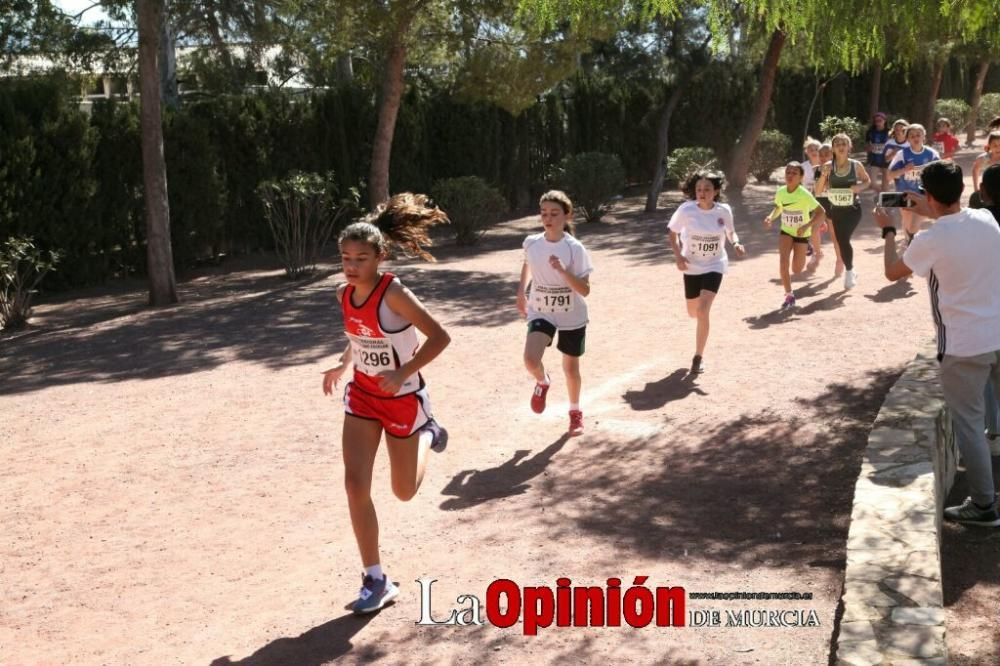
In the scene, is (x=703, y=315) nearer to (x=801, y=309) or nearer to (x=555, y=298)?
(x=555, y=298)

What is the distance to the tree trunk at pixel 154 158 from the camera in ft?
47.8

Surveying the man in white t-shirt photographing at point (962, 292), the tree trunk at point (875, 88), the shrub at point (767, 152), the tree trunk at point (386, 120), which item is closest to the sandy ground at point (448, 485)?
the man in white t-shirt photographing at point (962, 292)

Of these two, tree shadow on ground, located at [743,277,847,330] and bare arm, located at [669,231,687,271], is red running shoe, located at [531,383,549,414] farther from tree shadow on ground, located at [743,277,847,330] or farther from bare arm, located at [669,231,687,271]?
tree shadow on ground, located at [743,277,847,330]

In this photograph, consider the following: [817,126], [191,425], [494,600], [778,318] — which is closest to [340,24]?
[778,318]

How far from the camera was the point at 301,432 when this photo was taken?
28.8 feet

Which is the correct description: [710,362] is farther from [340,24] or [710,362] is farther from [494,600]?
[340,24]

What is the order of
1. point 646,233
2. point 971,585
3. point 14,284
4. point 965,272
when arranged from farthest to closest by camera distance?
point 646,233, point 14,284, point 965,272, point 971,585

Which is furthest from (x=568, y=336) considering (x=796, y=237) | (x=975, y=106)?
(x=975, y=106)

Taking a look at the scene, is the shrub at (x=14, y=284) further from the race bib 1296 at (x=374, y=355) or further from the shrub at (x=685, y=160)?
the shrub at (x=685, y=160)

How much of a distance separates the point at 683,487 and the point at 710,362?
3.32 m

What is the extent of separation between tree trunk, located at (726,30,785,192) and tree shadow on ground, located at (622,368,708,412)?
14733mm

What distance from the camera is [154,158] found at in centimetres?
1491

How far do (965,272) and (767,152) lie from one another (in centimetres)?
2331

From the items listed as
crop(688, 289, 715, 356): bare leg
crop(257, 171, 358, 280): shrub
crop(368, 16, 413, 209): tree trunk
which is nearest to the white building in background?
crop(368, 16, 413, 209): tree trunk
